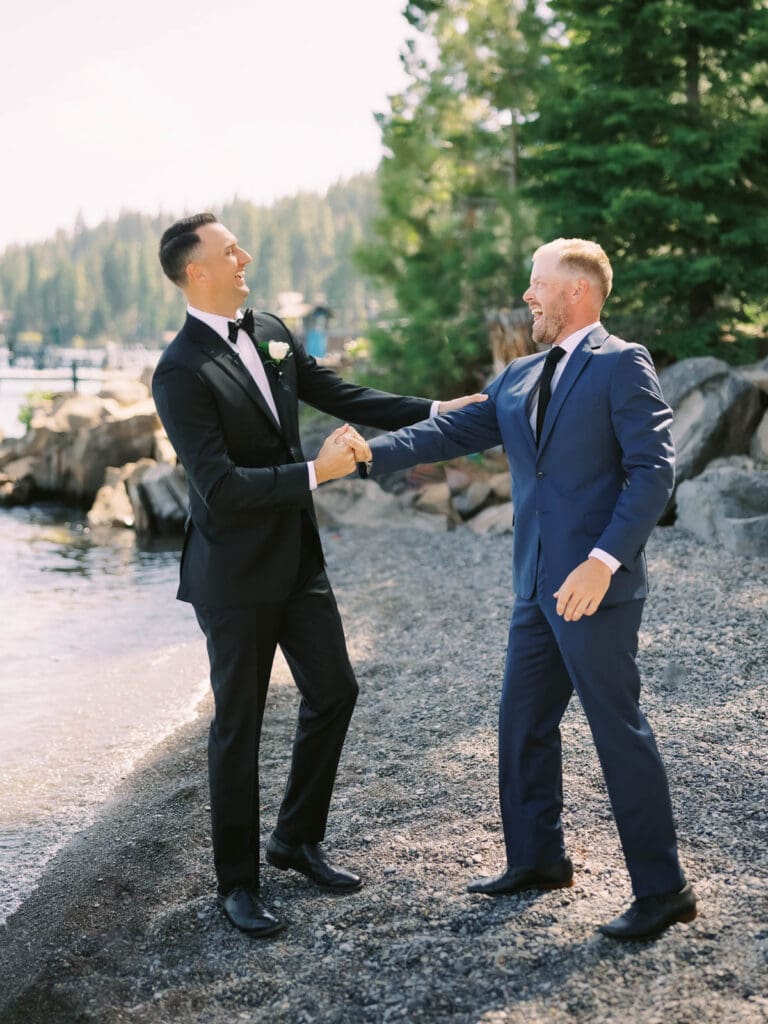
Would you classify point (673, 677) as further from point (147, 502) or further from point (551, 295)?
point (147, 502)

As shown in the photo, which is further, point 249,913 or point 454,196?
point 454,196

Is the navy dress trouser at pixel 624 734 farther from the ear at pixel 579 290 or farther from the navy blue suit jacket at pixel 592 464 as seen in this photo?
the ear at pixel 579 290

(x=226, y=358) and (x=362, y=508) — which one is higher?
(x=226, y=358)

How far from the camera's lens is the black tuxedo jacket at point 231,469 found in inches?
140

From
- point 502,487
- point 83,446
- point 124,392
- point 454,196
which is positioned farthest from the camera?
point 124,392

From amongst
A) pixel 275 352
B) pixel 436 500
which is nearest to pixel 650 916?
pixel 275 352

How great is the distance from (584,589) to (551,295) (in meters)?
0.91

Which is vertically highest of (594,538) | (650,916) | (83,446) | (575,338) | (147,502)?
(575,338)

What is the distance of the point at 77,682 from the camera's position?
898 centimetres

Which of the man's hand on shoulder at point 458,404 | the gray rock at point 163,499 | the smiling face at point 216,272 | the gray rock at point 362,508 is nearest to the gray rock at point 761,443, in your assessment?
the gray rock at point 362,508

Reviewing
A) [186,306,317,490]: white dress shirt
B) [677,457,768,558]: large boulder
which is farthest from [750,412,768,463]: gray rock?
[186,306,317,490]: white dress shirt

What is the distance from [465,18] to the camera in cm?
1798

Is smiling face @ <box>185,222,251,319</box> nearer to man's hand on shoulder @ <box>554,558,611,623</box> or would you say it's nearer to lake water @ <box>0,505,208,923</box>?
man's hand on shoulder @ <box>554,558,611,623</box>

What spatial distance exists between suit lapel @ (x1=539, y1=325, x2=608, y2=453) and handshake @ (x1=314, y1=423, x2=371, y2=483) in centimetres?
68
